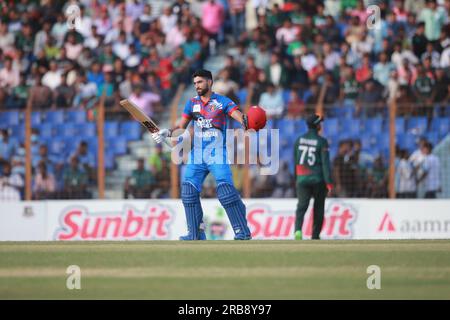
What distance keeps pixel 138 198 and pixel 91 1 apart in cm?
713

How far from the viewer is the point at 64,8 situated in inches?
1027

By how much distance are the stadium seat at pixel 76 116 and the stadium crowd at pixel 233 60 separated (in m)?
0.54

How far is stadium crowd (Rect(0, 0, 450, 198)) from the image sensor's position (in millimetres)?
20844

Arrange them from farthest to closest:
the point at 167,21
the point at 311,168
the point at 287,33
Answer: the point at 167,21
the point at 287,33
the point at 311,168

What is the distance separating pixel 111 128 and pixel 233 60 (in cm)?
328

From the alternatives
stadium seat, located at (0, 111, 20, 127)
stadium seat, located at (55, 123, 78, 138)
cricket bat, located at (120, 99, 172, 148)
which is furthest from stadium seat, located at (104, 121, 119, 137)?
cricket bat, located at (120, 99, 172, 148)

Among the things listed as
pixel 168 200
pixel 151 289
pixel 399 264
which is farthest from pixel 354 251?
pixel 168 200

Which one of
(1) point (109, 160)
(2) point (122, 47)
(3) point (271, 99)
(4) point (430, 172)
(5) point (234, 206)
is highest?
(2) point (122, 47)

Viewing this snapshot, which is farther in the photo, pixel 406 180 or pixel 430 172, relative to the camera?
pixel 406 180

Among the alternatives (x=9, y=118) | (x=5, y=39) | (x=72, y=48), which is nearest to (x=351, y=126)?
(x=9, y=118)

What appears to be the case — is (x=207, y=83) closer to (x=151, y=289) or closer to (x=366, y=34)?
(x=151, y=289)

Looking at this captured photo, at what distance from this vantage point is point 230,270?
10.6 meters

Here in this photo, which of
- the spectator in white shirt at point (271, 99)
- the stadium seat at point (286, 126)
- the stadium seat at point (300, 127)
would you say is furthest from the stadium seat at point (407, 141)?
the spectator in white shirt at point (271, 99)

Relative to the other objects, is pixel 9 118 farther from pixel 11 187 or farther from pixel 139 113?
pixel 139 113
